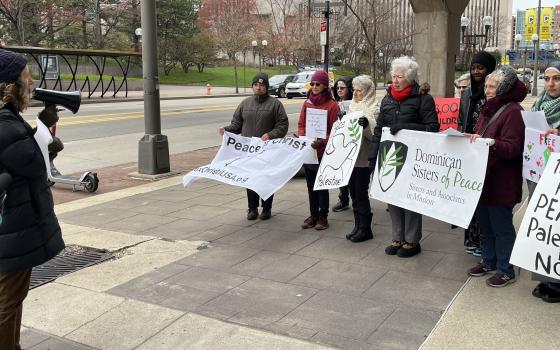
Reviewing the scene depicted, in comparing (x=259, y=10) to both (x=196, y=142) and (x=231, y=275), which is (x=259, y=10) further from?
(x=231, y=275)

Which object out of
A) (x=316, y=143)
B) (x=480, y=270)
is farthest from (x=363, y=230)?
(x=480, y=270)

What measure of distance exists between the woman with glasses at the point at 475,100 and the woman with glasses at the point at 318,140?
55.8 inches

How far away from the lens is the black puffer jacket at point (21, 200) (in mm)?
3012

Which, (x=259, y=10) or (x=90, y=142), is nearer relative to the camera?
(x=90, y=142)

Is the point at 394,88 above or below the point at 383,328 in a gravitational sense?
above

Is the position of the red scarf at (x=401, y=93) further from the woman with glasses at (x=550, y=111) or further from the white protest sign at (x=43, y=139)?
the white protest sign at (x=43, y=139)

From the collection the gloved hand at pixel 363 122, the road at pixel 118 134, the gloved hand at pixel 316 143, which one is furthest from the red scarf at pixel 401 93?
the road at pixel 118 134

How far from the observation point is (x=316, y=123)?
21.1 feet


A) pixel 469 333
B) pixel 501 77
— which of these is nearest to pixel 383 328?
pixel 469 333

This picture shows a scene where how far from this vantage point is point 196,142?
15.4 m

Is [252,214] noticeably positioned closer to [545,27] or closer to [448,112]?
[448,112]

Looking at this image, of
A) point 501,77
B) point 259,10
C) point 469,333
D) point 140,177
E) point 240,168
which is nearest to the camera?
point 469,333

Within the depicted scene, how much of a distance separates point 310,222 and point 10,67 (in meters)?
4.13

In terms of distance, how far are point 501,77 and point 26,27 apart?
4396 centimetres
